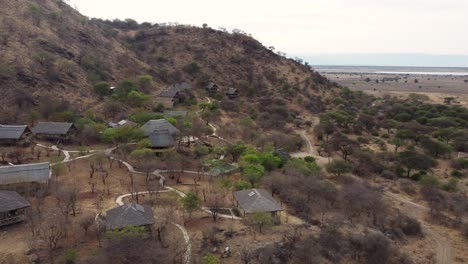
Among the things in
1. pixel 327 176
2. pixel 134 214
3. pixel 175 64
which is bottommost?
pixel 327 176

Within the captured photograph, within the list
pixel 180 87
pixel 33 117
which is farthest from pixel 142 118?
pixel 180 87

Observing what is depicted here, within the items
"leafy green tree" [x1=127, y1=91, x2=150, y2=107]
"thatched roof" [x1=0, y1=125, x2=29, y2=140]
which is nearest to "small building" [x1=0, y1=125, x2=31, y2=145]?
"thatched roof" [x1=0, y1=125, x2=29, y2=140]

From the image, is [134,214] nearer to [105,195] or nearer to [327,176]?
[105,195]

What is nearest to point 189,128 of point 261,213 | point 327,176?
point 327,176

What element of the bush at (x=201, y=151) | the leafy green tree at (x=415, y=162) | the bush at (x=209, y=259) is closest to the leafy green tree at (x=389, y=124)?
the leafy green tree at (x=415, y=162)

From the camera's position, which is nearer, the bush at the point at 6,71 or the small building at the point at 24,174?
the small building at the point at 24,174

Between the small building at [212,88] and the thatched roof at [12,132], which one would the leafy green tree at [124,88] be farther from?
the thatched roof at [12,132]
